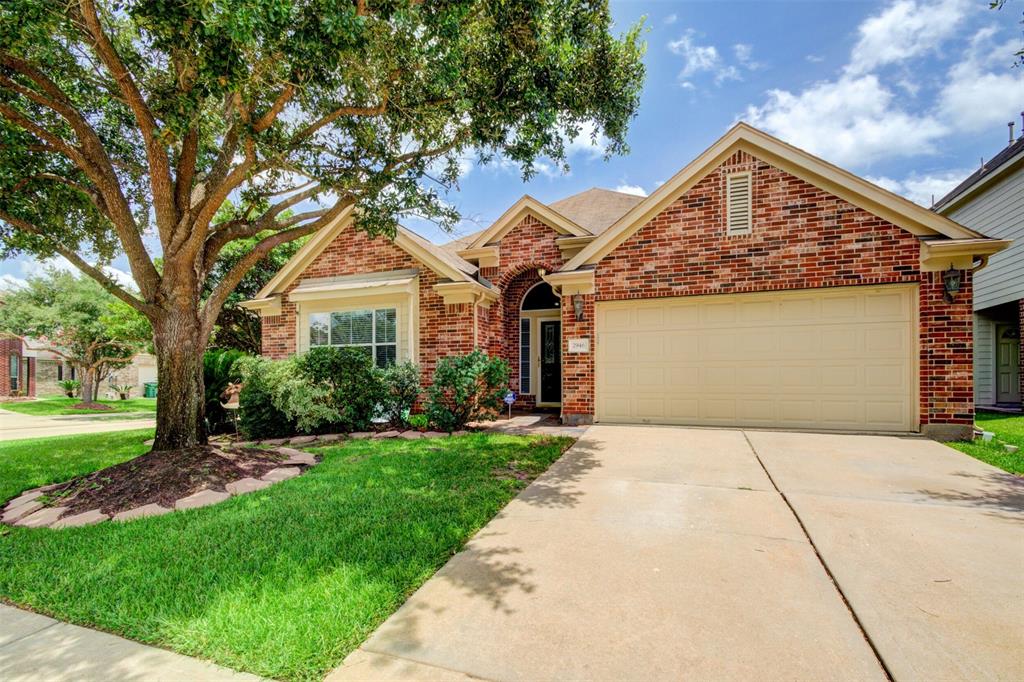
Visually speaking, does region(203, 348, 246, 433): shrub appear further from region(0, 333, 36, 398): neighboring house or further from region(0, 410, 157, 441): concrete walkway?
region(0, 333, 36, 398): neighboring house

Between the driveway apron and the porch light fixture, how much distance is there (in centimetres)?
Result: 565

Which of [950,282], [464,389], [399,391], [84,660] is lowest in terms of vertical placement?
[84,660]

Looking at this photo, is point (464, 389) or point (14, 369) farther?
point (14, 369)

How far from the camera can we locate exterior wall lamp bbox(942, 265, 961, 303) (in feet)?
23.3

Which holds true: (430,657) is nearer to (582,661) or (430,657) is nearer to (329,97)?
(582,661)

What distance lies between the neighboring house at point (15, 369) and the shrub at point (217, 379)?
24392mm

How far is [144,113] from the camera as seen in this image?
219 inches

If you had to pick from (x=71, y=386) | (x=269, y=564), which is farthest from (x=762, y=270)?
(x=71, y=386)

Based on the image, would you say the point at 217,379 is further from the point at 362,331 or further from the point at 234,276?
the point at 234,276

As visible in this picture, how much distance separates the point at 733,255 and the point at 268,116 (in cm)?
788

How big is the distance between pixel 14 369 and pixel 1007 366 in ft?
148

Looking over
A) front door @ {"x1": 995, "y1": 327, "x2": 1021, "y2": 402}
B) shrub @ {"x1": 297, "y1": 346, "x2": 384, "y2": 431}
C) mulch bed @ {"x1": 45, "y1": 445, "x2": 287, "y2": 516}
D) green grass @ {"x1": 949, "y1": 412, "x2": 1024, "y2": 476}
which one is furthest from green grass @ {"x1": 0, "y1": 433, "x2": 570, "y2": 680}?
front door @ {"x1": 995, "y1": 327, "x2": 1021, "y2": 402}

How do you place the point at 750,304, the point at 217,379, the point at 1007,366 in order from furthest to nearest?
the point at 1007,366, the point at 217,379, the point at 750,304

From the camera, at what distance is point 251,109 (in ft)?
19.6
